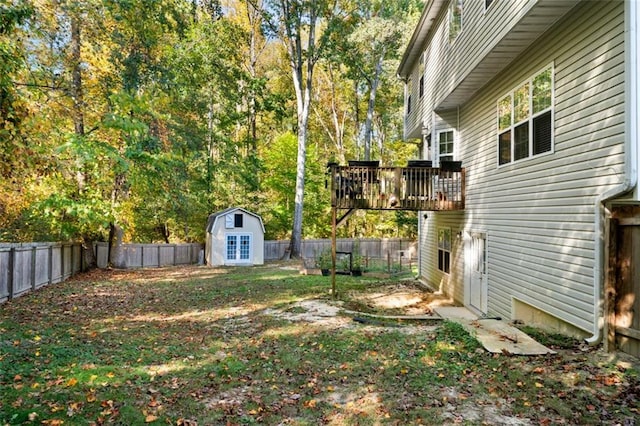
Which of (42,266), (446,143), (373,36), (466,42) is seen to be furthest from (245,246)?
(466,42)

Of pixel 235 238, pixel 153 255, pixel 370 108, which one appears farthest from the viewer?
pixel 370 108

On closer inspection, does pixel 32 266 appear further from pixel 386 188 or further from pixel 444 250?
pixel 444 250

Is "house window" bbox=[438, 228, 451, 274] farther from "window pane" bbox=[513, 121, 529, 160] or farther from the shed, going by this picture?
the shed

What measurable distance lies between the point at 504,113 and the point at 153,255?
1845 centimetres

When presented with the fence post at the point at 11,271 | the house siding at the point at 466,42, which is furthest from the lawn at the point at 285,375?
the house siding at the point at 466,42

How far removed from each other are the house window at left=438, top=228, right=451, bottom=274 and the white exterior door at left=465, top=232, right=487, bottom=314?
1.65 m

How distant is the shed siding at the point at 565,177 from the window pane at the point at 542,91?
0.67 ft

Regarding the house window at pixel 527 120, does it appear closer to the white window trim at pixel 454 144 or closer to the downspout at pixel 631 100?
the downspout at pixel 631 100

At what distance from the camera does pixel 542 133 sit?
6.89 m

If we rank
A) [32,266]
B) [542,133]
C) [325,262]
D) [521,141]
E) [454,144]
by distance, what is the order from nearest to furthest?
[542,133] → [521,141] → [32,266] → [454,144] → [325,262]

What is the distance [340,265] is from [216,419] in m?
14.0

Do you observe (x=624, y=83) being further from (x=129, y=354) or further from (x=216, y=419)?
(x=129, y=354)

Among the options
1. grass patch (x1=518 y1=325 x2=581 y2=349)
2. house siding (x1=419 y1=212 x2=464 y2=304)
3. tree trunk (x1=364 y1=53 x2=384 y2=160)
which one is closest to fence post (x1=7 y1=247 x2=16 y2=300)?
grass patch (x1=518 y1=325 x2=581 y2=349)

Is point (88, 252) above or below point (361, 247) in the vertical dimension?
above
